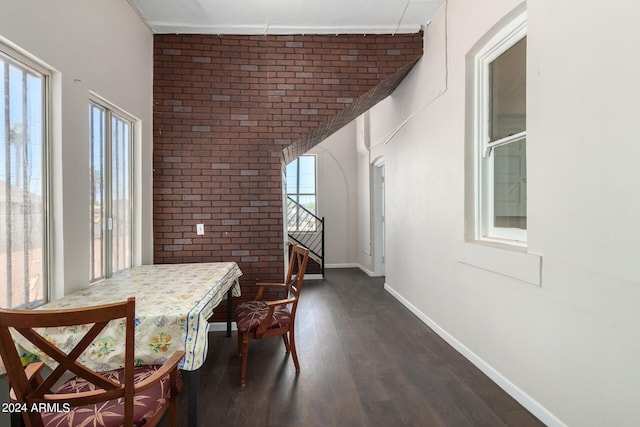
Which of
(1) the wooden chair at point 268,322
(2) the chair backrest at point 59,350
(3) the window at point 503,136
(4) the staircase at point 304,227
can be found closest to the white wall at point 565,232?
(3) the window at point 503,136

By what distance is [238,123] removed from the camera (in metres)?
3.54

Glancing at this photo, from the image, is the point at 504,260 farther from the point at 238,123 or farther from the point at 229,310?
the point at 238,123

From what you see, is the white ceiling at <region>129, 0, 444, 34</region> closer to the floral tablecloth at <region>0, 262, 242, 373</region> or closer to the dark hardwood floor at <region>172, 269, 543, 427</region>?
the floral tablecloth at <region>0, 262, 242, 373</region>

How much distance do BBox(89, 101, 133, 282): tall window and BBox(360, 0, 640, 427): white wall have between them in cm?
288

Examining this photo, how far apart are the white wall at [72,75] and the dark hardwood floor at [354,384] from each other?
4.17ft

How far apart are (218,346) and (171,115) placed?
2377 mm

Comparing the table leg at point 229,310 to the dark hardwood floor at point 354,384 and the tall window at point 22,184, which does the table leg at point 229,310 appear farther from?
the tall window at point 22,184

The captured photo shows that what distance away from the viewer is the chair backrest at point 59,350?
1.06 m

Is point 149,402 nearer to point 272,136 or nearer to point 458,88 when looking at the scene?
point 272,136

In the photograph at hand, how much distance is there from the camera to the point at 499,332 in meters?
2.32

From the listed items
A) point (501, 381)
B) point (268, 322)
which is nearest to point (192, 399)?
point (268, 322)

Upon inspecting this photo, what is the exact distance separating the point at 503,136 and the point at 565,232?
3.26ft

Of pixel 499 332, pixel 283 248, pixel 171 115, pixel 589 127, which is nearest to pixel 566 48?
pixel 589 127

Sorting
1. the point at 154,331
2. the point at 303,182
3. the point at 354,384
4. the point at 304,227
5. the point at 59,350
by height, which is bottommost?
the point at 354,384
